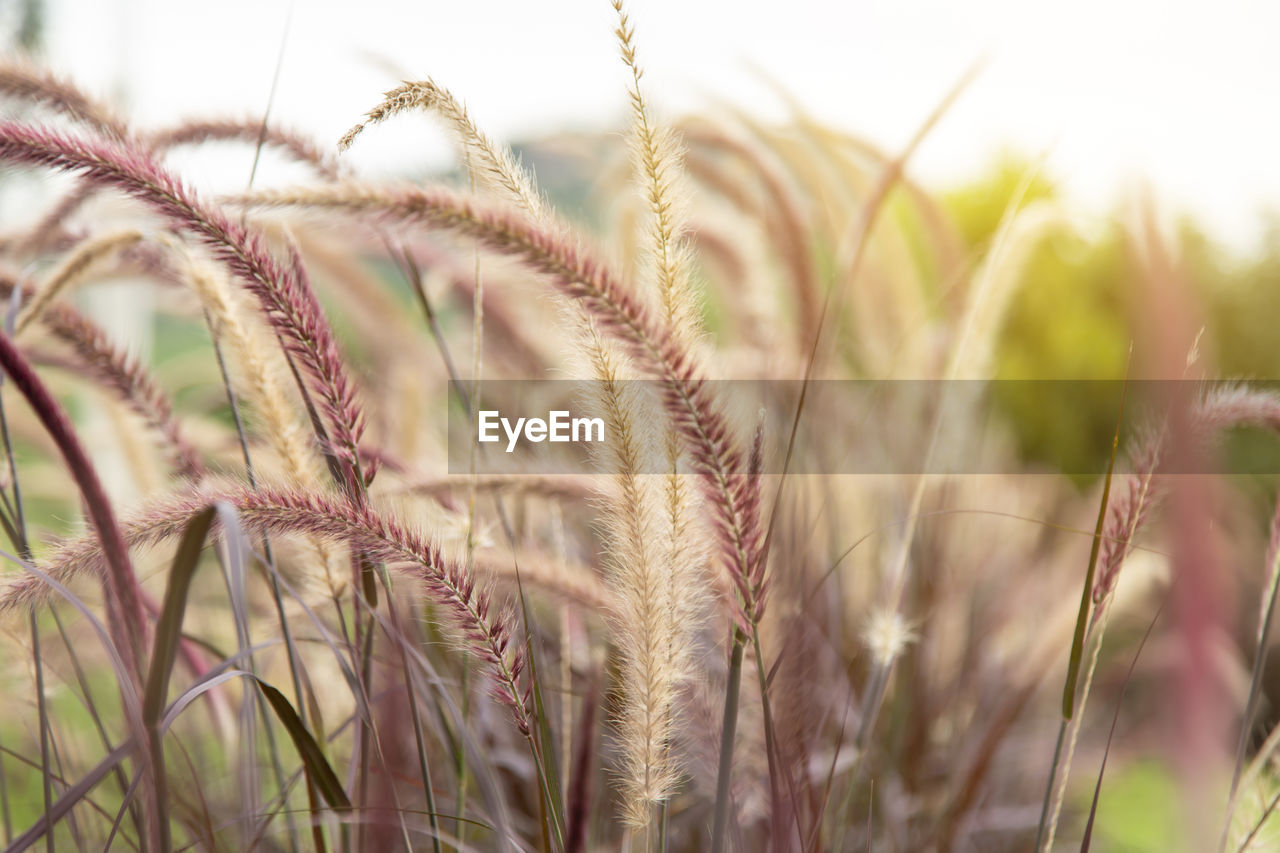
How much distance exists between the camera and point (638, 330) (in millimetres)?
326

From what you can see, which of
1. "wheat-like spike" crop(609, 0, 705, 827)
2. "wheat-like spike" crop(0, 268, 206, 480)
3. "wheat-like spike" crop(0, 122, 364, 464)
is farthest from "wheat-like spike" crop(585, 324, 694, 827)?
"wheat-like spike" crop(0, 268, 206, 480)

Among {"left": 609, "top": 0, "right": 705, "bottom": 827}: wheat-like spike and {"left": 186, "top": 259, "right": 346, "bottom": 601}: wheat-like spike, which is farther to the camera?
{"left": 186, "top": 259, "right": 346, "bottom": 601}: wheat-like spike

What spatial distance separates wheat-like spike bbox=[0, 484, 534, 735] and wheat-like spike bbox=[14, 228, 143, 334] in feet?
0.73

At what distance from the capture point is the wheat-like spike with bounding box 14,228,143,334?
53cm

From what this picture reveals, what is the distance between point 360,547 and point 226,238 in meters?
0.16

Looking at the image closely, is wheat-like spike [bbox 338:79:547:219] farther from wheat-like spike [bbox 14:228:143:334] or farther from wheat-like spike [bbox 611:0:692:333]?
wheat-like spike [bbox 14:228:143:334]

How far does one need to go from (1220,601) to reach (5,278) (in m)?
0.83

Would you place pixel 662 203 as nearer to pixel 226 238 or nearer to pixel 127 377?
pixel 226 238

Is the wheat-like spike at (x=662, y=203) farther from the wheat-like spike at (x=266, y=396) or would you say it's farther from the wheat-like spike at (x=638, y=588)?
the wheat-like spike at (x=266, y=396)

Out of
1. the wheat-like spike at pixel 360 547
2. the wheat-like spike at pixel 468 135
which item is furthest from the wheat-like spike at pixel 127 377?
the wheat-like spike at pixel 468 135

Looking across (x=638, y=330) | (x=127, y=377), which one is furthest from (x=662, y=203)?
(x=127, y=377)

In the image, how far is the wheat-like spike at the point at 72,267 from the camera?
535mm

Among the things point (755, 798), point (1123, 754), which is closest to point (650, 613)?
point (755, 798)

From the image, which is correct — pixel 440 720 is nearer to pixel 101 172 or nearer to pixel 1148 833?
pixel 101 172
